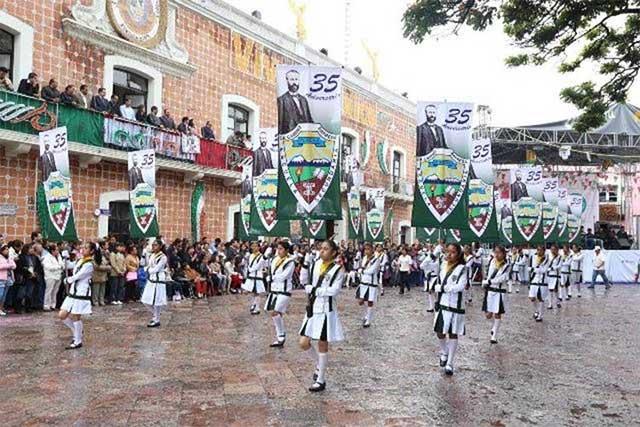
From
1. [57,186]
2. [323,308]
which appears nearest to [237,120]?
[57,186]

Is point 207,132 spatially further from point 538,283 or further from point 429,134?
point 429,134

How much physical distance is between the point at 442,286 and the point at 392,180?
2674 centimetres

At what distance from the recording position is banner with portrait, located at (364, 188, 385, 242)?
72.6 ft

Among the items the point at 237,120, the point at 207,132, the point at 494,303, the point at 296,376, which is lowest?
the point at 296,376

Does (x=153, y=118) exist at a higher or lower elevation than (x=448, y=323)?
higher

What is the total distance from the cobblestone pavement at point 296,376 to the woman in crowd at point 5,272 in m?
0.83

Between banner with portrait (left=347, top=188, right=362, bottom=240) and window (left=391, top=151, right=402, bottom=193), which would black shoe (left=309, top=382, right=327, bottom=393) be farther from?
window (left=391, top=151, right=402, bottom=193)

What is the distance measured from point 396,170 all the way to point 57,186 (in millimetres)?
26594

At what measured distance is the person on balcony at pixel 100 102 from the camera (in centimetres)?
1748

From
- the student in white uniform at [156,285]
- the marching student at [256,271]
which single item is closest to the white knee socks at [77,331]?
the student in white uniform at [156,285]

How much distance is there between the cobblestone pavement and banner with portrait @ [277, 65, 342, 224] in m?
2.23

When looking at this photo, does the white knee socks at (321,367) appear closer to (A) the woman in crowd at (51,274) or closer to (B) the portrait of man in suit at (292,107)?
(B) the portrait of man in suit at (292,107)

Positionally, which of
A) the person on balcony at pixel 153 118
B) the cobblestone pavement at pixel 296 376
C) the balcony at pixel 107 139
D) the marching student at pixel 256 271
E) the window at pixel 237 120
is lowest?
the cobblestone pavement at pixel 296 376

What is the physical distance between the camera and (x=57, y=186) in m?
13.0
